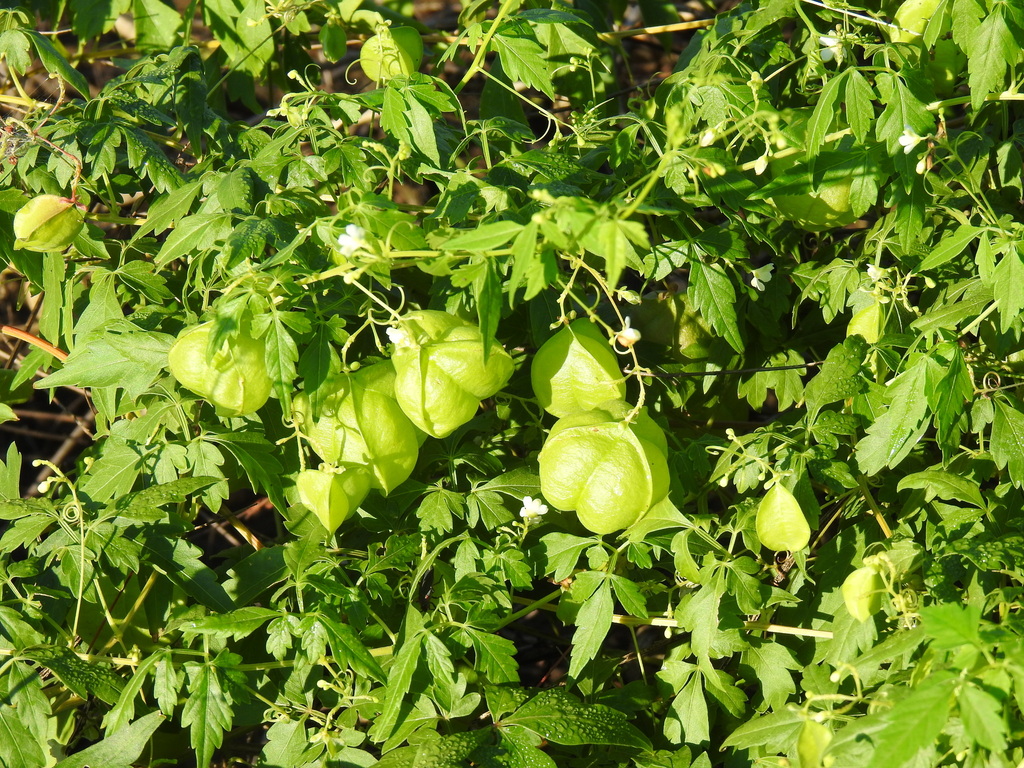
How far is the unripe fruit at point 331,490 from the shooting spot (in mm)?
1597

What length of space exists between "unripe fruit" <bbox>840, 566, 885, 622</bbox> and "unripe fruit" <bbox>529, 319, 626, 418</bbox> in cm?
52

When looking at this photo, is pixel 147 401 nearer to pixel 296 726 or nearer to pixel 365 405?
pixel 365 405

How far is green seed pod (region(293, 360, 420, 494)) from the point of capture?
5.21 ft

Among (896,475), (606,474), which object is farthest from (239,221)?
(896,475)

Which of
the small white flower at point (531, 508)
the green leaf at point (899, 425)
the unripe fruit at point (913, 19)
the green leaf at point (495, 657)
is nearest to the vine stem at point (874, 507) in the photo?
the green leaf at point (899, 425)

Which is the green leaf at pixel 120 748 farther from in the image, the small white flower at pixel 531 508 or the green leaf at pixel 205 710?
the small white flower at pixel 531 508

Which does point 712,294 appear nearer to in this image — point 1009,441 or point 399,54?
point 1009,441

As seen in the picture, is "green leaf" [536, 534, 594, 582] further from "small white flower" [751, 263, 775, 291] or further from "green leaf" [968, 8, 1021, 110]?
"green leaf" [968, 8, 1021, 110]

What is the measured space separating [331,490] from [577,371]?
0.51m

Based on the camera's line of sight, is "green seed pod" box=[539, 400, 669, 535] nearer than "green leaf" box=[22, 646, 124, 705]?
Yes

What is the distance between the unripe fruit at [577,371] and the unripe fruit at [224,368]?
1.71ft

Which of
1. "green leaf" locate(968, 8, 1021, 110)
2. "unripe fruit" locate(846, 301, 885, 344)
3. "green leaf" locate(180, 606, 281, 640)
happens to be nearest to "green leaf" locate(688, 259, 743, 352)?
"unripe fruit" locate(846, 301, 885, 344)

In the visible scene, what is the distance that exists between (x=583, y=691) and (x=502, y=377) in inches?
28.9

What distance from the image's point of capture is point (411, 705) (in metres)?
1.68
